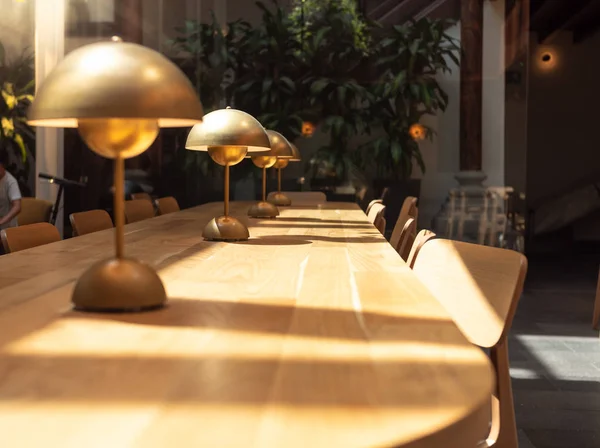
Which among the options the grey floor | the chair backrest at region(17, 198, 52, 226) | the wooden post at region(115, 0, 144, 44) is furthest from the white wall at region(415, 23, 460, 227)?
the chair backrest at region(17, 198, 52, 226)

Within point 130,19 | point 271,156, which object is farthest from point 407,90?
point 271,156

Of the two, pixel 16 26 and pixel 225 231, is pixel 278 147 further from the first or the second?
pixel 16 26

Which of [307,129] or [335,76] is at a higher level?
[335,76]

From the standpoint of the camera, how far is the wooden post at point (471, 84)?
7398mm

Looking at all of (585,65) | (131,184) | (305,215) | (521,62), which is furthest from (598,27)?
(305,215)

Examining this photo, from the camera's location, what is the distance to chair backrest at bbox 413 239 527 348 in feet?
4.55

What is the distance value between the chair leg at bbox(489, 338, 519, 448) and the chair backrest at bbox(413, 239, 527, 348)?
30 millimetres

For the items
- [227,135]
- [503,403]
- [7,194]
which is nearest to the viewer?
[503,403]

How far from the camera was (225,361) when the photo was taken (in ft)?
2.73

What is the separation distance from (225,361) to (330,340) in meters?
0.16

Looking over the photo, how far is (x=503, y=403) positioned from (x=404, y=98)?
618cm

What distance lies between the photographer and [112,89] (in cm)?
103

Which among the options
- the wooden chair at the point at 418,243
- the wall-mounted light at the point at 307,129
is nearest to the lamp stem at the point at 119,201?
the wooden chair at the point at 418,243

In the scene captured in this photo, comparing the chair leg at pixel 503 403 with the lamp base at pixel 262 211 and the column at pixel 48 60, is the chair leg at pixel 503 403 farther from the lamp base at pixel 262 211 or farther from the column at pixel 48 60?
the column at pixel 48 60
